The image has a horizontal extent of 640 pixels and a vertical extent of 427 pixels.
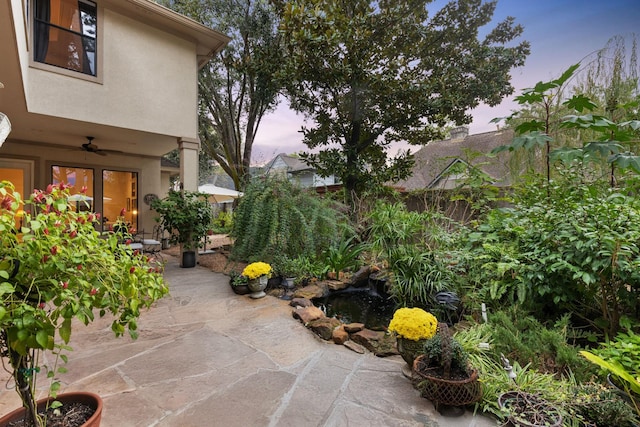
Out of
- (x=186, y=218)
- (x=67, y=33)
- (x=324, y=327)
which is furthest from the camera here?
(x=186, y=218)

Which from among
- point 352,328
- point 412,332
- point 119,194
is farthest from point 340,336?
point 119,194

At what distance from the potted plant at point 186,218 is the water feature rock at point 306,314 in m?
3.55

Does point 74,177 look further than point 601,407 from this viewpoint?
Yes

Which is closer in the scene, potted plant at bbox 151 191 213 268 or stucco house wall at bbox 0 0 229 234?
stucco house wall at bbox 0 0 229 234

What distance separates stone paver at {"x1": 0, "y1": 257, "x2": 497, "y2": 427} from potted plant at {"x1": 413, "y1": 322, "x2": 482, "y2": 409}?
4.5 inches

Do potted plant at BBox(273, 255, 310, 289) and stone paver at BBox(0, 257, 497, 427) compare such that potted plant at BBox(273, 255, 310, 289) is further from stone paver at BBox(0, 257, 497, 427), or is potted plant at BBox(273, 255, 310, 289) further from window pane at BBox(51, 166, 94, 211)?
window pane at BBox(51, 166, 94, 211)

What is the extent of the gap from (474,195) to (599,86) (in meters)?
→ 2.41

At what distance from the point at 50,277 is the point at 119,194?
28.0 ft

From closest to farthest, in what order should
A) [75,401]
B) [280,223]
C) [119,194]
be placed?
[75,401], [280,223], [119,194]

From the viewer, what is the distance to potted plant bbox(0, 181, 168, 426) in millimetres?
1076

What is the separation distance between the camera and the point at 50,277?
45.7 inches

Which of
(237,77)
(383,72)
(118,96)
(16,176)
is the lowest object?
(16,176)

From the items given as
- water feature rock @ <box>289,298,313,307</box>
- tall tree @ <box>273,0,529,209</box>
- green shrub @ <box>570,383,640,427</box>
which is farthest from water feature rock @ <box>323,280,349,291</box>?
green shrub @ <box>570,383,640,427</box>

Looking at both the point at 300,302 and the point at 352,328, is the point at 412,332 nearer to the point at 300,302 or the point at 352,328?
the point at 352,328
